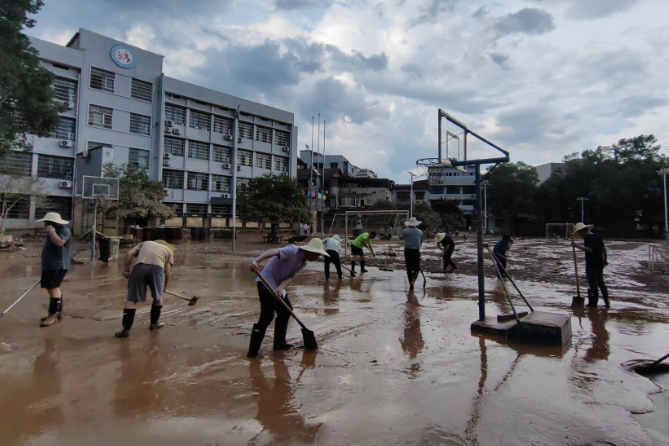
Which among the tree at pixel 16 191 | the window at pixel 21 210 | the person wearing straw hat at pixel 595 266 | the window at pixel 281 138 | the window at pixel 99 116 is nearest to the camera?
the person wearing straw hat at pixel 595 266

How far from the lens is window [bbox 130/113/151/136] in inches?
1248

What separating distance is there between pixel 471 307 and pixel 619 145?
60.3m

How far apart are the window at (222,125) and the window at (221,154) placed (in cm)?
151

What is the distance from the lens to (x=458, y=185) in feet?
213

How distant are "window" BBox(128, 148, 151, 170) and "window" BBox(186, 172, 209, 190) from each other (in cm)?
397

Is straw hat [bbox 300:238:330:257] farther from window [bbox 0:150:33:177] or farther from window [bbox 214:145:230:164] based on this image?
window [bbox 214:145:230:164]

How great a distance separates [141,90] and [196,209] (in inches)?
420

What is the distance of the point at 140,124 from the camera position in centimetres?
3222

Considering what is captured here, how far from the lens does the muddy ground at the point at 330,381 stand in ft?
9.68

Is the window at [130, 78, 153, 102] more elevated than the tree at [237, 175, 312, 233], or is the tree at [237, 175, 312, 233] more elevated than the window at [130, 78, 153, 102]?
the window at [130, 78, 153, 102]

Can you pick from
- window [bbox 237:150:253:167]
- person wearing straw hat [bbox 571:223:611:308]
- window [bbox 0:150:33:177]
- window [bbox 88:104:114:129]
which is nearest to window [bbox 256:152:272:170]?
window [bbox 237:150:253:167]

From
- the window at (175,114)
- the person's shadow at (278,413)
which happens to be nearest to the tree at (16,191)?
the window at (175,114)

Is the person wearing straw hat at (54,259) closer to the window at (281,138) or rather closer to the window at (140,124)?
the window at (140,124)

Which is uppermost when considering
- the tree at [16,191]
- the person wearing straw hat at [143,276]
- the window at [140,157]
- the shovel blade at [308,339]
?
the window at [140,157]
